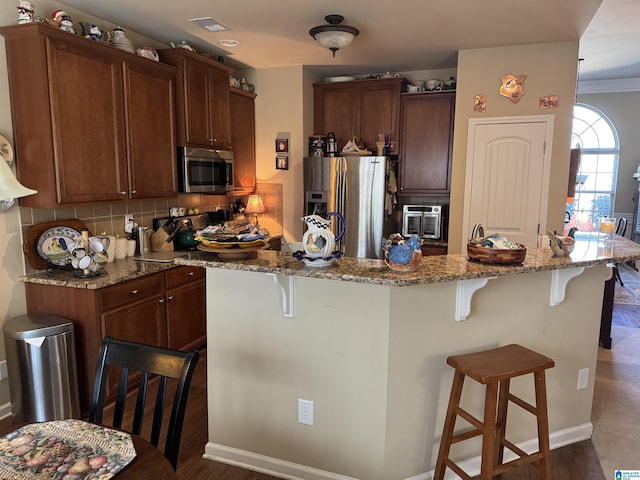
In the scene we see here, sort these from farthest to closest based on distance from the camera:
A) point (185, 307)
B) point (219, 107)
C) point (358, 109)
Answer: point (358, 109), point (219, 107), point (185, 307)

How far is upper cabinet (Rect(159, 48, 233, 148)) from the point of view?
3.64 metres

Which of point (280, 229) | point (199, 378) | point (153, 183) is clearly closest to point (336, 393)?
point (199, 378)

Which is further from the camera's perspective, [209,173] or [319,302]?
[209,173]

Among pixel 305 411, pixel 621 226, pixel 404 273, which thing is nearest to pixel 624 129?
pixel 621 226

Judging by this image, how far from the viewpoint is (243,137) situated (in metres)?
4.79


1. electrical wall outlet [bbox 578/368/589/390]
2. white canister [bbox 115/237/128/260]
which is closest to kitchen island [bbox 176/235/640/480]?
electrical wall outlet [bbox 578/368/589/390]

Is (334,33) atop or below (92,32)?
atop

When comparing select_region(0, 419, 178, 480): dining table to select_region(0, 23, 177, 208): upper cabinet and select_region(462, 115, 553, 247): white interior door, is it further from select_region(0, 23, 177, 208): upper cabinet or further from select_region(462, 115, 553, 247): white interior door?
select_region(462, 115, 553, 247): white interior door

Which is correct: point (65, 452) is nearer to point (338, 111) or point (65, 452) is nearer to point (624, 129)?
point (338, 111)

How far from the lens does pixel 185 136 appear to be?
369 cm

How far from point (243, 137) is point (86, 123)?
2.04 meters

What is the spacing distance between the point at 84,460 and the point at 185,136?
2937 millimetres

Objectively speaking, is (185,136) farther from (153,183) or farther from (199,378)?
(199,378)

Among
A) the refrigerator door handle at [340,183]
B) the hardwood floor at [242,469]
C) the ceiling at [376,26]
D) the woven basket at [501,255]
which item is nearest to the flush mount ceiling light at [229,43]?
the ceiling at [376,26]
